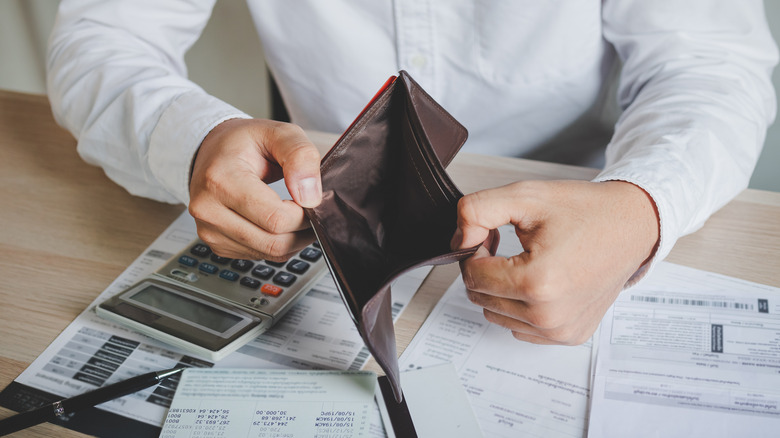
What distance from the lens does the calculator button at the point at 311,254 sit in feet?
1.87

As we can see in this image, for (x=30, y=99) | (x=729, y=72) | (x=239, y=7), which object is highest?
(x=729, y=72)

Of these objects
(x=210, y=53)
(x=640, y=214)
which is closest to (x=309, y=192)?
(x=640, y=214)

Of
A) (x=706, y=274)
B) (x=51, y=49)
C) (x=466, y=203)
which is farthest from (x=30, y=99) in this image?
(x=706, y=274)

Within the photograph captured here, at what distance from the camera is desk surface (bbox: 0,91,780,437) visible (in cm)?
52

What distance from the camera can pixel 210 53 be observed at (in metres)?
1.65

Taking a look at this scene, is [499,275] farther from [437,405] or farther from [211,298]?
[211,298]

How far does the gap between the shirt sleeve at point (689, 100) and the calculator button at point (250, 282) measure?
1.05 ft

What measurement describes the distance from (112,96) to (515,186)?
0.50m

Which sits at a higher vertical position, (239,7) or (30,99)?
(30,99)

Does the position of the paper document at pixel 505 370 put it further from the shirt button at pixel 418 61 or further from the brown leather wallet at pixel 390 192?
the shirt button at pixel 418 61

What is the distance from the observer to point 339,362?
1.56ft

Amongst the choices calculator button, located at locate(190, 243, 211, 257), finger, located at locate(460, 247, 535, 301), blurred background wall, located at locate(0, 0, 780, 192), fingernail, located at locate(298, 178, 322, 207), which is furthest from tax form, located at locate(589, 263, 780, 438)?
blurred background wall, located at locate(0, 0, 780, 192)

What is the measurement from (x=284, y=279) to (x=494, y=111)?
1.39 feet

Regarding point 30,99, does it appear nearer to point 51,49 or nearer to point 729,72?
point 51,49
